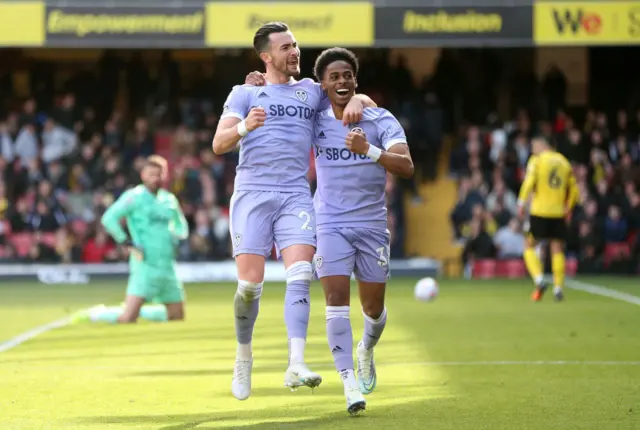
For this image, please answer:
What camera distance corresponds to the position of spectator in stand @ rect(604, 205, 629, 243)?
2642 cm

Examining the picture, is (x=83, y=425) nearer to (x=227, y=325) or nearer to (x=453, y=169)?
(x=227, y=325)

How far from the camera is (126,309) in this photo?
53.6ft

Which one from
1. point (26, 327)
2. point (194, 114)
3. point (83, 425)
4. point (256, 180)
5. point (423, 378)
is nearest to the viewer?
point (83, 425)

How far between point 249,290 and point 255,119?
1090mm

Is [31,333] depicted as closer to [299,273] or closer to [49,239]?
[299,273]

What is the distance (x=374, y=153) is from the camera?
8.38 meters

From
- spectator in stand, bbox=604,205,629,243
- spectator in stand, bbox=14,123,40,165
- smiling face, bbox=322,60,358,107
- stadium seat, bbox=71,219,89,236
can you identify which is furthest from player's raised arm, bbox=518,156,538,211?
spectator in stand, bbox=14,123,40,165

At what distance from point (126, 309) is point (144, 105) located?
553 inches

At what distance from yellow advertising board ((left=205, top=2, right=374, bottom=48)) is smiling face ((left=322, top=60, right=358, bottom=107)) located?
692 inches

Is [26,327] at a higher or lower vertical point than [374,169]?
lower

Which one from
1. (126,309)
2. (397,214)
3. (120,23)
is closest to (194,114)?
(120,23)

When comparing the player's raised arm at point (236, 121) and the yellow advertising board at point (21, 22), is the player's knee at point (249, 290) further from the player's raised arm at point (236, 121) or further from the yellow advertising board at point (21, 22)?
the yellow advertising board at point (21, 22)

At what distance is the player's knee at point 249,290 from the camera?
868 centimetres

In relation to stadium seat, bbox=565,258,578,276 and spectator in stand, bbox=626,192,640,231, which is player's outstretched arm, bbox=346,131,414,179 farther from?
spectator in stand, bbox=626,192,640,231
